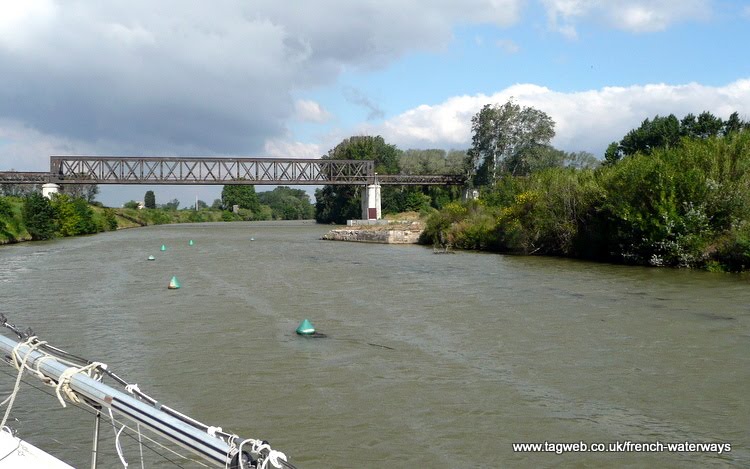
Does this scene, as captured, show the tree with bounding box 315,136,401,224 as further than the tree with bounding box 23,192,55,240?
Yes

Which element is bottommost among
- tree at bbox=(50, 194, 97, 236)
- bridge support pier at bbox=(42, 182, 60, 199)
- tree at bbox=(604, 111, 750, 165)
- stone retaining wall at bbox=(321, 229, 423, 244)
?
stone retaining wall at bbox=(321, 229, 423, 244)

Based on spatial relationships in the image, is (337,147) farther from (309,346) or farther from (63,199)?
(309,346)

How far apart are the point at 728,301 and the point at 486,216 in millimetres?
28349

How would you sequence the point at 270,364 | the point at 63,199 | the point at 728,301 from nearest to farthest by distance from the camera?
the point at 270,364 < the point at 728,301 < the point at 63,199

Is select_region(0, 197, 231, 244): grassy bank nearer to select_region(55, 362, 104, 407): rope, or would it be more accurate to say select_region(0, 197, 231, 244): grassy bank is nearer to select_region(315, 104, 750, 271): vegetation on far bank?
select_region(315, 104, 750, 271): vegetation on far bank

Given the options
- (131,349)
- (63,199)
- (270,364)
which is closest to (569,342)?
(270,364)

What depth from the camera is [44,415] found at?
32.0 feet

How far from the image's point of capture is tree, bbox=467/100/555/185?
3209 inches

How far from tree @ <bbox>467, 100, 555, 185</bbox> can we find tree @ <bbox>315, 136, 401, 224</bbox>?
94.9ft

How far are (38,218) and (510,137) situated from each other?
5624 cm

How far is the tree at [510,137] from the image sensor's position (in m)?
81.5

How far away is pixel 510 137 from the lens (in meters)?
82.9

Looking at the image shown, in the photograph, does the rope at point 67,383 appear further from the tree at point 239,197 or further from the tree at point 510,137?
the tree at point 239,197

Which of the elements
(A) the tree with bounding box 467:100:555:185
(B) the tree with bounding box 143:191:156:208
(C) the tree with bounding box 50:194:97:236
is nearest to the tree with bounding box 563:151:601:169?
(A) the tree with bounding box 467:100:555:185
